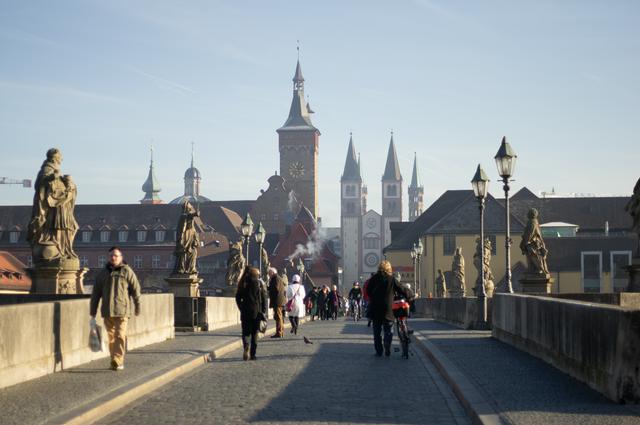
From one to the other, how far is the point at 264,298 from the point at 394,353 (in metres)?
2.89

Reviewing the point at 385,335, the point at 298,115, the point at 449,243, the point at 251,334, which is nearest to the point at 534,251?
the point at 385,335

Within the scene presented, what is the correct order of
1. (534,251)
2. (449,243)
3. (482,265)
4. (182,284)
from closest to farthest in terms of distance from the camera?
(482,265), (534,251), (182,284), (449,243)

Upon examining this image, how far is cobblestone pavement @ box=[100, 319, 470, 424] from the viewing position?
11.4 metres

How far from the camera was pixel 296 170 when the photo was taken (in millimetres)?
184625

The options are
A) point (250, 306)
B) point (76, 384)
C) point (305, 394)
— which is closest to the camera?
→ point (305, 394)

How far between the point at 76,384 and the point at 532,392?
17.6 feet

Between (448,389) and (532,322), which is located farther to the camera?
(532,322)

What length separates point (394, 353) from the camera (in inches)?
864

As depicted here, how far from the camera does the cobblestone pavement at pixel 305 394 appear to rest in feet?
37.4

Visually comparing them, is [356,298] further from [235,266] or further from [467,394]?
[467,394]

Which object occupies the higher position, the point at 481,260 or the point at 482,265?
Answer: the point at 481,260

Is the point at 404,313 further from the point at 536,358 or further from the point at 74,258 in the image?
the point at 74,258

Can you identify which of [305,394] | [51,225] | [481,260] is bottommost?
[305,394]

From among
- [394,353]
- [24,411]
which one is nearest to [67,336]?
[24,411]
